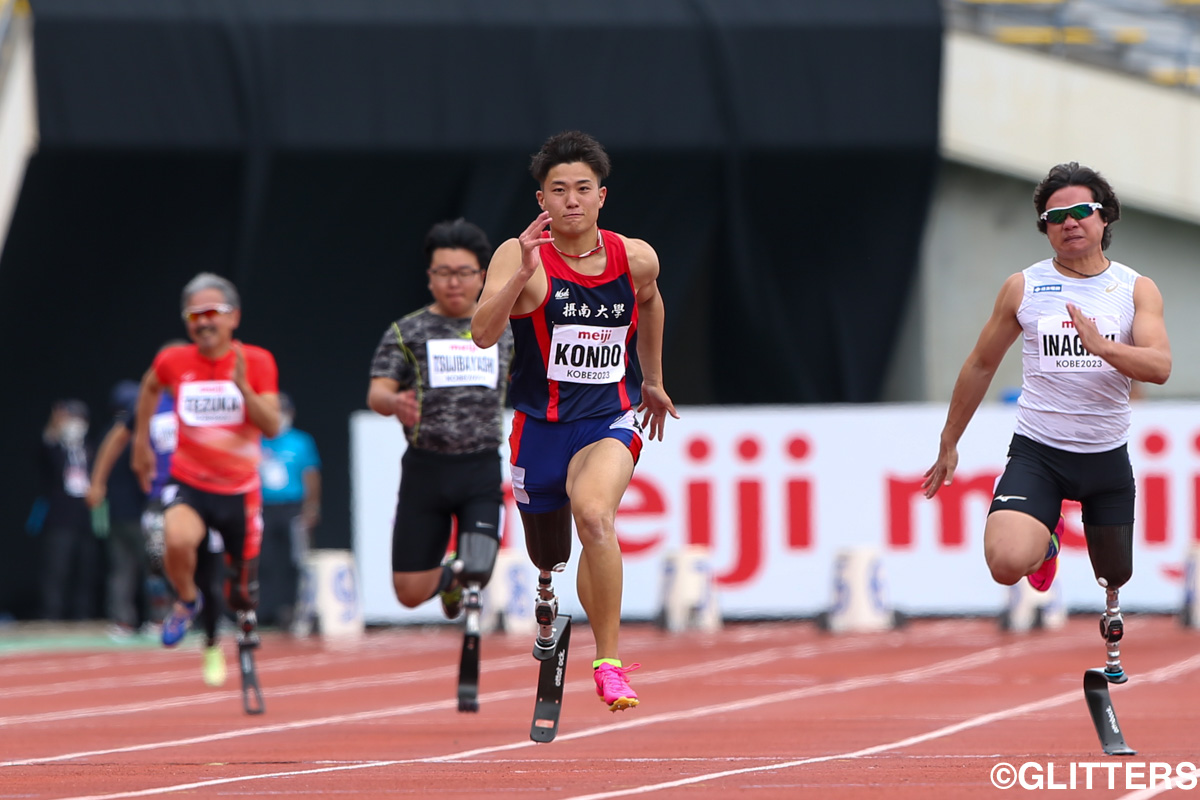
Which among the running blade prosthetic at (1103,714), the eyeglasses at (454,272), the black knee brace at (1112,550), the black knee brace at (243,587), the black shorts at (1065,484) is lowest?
the running blade prosthetic at (1103,714)

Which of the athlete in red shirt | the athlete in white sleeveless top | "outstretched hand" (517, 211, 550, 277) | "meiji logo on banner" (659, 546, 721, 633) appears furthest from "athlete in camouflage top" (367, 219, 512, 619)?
"meiji logo on banner" (659, 546, 721, 633)

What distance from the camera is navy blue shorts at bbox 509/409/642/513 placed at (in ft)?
27.1

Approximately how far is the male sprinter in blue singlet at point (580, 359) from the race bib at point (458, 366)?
2.15 m

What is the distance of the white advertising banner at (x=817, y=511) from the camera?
728 inches

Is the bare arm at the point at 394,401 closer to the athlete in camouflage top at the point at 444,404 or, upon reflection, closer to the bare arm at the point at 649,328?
the athlete in camouflage top at the point at 444,404

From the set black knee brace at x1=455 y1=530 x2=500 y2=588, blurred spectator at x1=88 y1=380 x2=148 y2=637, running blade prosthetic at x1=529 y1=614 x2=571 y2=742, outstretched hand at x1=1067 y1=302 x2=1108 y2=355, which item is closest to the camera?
outstretched hand at x1=1067 y1=302 x2=1108 y2=355

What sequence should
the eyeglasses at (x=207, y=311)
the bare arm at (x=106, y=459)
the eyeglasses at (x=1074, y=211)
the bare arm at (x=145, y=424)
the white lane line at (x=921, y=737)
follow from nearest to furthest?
the white lane line at (x=921, y=737) < the eyeglasses at (x=1074, y=211) < the eyeglasses at (x=207, y=311) < the bare arm at (x=145, y=424) < the bare arm at (x=106, y=459)

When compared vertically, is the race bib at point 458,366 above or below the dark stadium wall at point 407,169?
below

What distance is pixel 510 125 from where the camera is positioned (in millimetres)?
20547

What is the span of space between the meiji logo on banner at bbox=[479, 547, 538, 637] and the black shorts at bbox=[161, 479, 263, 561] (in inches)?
280

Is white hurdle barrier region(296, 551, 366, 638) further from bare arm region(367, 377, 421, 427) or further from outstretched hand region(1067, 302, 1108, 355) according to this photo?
outstretched hand region(1067, 302, 1108, 355)

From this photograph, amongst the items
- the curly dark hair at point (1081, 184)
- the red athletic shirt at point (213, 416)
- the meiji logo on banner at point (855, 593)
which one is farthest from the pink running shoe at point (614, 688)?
the meiji logo on banner at point (855, 593)

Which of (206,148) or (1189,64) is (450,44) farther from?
(1189,64)

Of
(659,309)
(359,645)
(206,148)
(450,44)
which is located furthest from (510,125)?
(659,309)
